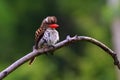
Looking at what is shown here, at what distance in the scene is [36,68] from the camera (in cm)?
1525

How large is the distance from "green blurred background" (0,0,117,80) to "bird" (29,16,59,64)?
31.8 ft

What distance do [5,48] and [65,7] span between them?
9.80ft

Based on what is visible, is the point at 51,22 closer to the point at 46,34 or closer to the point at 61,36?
the point at 46,34

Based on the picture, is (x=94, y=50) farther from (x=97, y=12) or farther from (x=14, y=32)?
(x=14, y=32)

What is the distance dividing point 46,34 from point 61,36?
11.6 meters

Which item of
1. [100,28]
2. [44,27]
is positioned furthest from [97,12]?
[44,27]

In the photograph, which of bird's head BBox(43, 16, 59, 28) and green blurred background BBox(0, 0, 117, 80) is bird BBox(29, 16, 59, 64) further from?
green blurred background BBox(0, 0, 117, 80)

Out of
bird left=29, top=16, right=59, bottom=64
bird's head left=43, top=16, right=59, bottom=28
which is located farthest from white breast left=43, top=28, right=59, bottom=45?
bird's head left=43, top=16, right=59, bottom=28

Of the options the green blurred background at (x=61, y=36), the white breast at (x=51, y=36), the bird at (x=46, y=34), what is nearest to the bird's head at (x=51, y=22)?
the bird at (x=46, y=34)

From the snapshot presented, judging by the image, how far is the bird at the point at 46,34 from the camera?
10.7ft

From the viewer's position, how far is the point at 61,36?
15.1m

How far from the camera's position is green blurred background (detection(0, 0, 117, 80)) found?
567 inches

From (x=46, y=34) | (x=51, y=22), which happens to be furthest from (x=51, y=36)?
(x=51, y=22)

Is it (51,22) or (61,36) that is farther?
(61,36)
